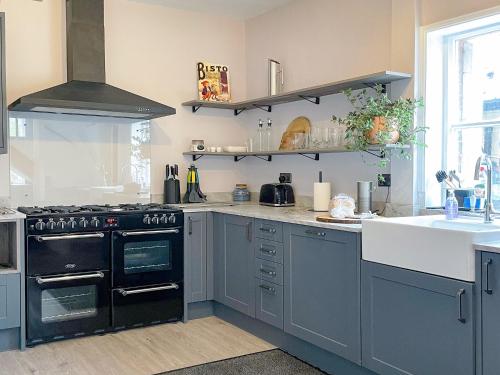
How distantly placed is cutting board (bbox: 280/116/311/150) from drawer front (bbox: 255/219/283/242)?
86 centimetres

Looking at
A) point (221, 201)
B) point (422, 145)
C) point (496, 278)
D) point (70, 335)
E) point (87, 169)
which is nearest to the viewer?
point (496, 278)

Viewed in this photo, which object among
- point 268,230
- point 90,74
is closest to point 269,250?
point 268,230

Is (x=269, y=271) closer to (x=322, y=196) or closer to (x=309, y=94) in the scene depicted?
(x=322, y=196)

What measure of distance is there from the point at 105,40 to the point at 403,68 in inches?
95.2

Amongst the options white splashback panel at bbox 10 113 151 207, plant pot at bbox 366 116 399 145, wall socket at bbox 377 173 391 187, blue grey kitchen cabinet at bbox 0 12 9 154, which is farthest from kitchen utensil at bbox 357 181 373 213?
blue grey kitchen cabinet at bbox 0 12 9 154

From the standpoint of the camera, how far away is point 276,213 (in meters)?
3.74

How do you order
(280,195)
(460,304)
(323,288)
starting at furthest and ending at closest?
(280,195) < (323,288) < (460,304)

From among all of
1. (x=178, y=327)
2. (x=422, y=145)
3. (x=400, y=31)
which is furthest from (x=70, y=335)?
(x=400, y=31)

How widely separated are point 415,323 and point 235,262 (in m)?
1.75

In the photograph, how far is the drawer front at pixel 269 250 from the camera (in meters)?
3.53

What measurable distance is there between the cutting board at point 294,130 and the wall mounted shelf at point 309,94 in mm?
168

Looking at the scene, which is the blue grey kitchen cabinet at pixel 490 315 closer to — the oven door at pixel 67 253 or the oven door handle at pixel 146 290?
the oven door handle at pixel 146 290

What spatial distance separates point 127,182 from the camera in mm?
4488

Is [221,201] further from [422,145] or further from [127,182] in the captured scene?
[422,145]
